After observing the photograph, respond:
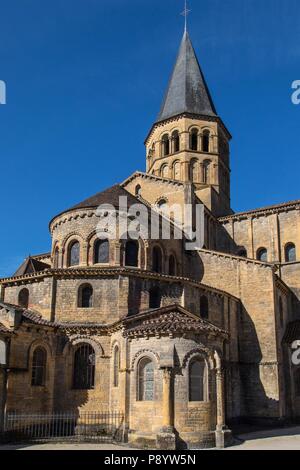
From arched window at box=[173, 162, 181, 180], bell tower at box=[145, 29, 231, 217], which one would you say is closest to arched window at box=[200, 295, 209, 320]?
bell tower at box=[145, 29, 231, 217]

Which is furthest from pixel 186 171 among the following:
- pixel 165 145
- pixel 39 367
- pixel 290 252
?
pixel 39 367

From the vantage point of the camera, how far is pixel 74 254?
28312 millimetres

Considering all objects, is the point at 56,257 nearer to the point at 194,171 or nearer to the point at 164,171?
the point at 164,171

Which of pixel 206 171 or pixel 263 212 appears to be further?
pixel 206 171

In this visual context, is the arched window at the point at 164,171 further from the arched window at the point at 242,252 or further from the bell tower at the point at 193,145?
the arched window at the point at 242,252

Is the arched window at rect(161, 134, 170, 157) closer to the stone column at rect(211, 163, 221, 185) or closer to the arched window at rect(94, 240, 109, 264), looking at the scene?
the stone column at rect(211, 163, 221, 185)

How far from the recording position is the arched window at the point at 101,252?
27500mm

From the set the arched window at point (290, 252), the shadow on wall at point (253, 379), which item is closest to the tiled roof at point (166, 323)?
the shadow on wall at point (253, 379)

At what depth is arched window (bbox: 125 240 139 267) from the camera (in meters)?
27.8

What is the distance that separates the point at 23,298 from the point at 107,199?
751cm

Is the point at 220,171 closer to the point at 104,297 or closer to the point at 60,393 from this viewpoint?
the point at 104,297

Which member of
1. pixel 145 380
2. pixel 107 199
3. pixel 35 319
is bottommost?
pixel 145 380
